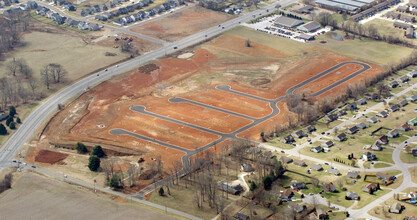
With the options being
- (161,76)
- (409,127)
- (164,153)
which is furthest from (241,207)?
(161,76)

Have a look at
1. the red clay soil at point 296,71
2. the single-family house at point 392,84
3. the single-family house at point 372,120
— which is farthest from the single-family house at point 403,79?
the single-family house at point 372,120

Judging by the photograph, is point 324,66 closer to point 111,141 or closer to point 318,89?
point 318,89

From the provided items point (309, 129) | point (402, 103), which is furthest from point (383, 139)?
point (402, 103)

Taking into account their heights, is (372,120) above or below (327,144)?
above

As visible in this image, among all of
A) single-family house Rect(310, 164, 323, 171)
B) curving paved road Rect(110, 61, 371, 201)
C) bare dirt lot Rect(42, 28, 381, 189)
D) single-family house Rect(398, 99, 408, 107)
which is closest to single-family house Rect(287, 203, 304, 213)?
single-family house Rect(310, 164, 323, 171)

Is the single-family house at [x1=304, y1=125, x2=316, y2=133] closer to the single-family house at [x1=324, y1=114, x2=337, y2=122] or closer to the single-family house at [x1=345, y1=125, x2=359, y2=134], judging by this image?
the single-family house at [x1=324, y1=114, x2=337, y2=122]

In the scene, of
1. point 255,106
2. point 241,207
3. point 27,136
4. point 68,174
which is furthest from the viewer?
point 255,106

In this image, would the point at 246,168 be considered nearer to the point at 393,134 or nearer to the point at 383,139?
the point at 383,139
